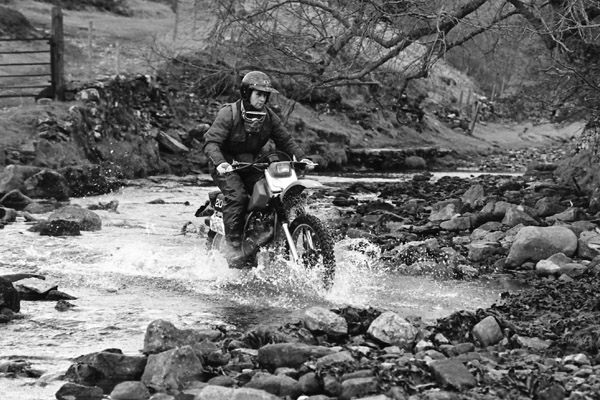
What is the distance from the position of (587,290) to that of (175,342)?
14.3 feet

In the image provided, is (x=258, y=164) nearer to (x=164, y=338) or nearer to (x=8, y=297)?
(x=8, y=297)

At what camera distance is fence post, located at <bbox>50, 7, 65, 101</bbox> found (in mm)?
21906

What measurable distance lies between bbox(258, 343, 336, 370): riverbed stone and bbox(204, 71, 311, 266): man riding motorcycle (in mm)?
3496

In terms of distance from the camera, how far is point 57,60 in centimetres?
2192

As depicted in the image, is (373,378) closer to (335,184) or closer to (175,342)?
(175,342)

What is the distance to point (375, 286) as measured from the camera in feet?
32.5

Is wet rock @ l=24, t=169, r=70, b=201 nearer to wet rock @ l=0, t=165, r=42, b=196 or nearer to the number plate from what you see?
wet rock @ l=0, t=165, r=42, b=196

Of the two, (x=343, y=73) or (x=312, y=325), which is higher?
(x=343, y=73)

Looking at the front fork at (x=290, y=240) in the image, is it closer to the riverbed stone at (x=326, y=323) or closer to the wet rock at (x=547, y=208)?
the riverbed stone at (x=326, y=323)

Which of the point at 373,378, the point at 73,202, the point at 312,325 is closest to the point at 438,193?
the point at 73,202

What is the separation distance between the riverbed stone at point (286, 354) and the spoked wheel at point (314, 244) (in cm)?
258

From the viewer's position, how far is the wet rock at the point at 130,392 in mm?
Result: 5832

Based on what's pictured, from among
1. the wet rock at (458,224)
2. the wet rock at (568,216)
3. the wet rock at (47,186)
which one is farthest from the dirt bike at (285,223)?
the wet rock at (47,186)

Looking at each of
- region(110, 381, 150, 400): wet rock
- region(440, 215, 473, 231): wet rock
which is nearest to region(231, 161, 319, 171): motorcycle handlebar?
region(110, 381, 150, 400): wet rock
